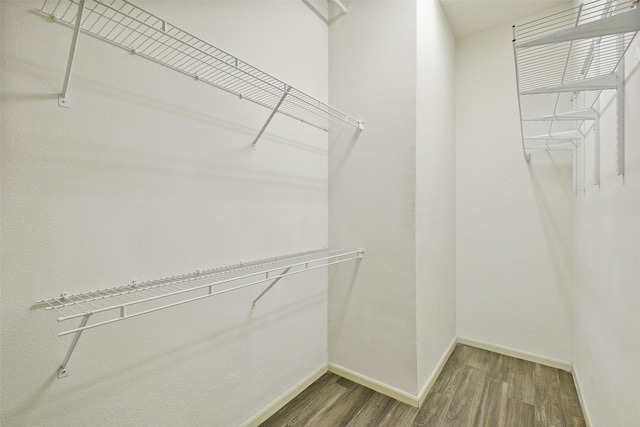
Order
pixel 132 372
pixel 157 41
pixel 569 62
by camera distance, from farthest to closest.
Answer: pixel 569 62, pixel 132 372, pixel 157 41

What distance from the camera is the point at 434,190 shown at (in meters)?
1.91

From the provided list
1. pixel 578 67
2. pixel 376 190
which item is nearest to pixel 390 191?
pixel 376 190

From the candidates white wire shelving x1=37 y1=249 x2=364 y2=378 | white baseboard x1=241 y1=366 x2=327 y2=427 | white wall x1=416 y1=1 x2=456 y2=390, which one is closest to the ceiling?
white wall x1=416 y1=1 x2=456 y2=390

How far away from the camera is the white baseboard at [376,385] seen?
1.63 meters

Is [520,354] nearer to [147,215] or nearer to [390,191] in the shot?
[390,191]

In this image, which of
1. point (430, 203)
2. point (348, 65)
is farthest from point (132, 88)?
point (430, 203)

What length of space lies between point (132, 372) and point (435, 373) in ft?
5.69

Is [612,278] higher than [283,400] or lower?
higher

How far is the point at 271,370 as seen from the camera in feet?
5.12

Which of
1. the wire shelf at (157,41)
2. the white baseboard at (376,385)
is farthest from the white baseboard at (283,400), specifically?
the wire shelf at (157,41)

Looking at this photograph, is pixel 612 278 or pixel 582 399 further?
pixel 582 399

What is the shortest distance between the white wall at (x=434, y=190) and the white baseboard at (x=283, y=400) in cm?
65

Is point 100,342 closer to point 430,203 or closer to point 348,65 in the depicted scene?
point 430,203

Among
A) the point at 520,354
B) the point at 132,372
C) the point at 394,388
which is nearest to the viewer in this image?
the point at 132,372
